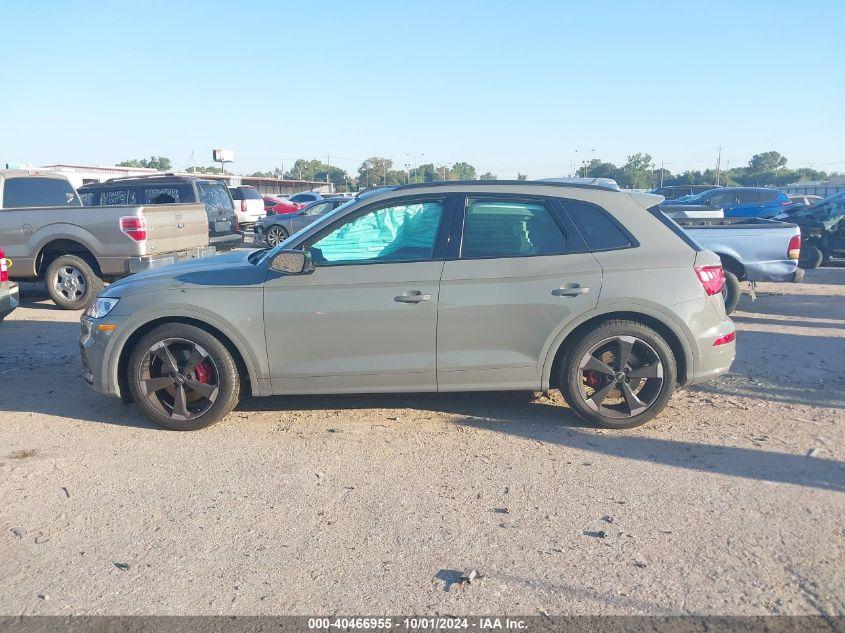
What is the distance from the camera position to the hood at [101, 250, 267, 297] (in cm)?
491

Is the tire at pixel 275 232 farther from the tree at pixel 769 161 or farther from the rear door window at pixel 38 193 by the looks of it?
the tree at pixel 769 161

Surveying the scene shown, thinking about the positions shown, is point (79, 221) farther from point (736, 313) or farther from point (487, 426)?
point (736, 313)

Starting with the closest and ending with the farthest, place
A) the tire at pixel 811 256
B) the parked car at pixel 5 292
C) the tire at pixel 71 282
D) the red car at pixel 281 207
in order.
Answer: the parked car at pixel 5 292 < the tire at pixel 71 282 < the tire at pixel 811 256 < the red car at pixel 281 207

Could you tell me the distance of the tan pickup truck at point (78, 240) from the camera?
9.59m

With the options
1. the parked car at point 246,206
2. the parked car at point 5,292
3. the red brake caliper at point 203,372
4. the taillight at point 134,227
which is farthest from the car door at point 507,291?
the parked car at point 246,206

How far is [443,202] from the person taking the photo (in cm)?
500

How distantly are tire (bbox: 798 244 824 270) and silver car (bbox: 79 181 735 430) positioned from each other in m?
10.6

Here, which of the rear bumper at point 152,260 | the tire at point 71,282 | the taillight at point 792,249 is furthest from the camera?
the tire at point 71,282

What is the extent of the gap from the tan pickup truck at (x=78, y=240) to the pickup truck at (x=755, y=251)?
7024 mm

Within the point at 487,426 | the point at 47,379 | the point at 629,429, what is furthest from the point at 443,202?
the point at 47,379

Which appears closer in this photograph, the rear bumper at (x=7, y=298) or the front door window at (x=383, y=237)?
the front door window at (x=383, y=237)

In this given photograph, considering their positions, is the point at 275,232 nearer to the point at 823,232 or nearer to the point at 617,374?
the point at 823,232

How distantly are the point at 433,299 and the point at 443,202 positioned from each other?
750 mm

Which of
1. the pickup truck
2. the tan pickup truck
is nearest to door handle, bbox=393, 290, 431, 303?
the pickup truck
